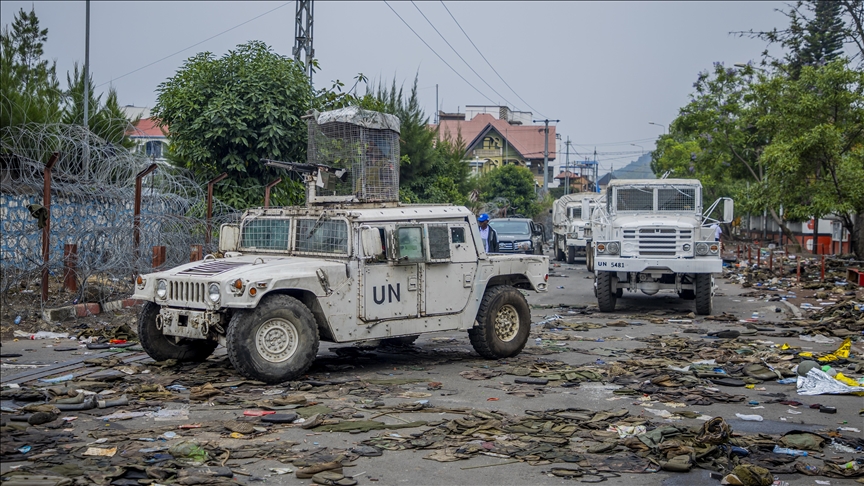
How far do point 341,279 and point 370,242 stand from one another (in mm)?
525

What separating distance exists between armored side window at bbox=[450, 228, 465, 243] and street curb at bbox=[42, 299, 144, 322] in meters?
5.42

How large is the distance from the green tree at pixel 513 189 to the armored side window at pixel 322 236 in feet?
152

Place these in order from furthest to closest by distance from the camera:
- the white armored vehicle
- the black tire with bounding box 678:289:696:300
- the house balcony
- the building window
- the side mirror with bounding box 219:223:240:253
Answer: the house balcony → the black tire with bounding box 678:289:696:300 → the building window → the side mirror with bounding box 219:223:240:253 → the white armored vehicle

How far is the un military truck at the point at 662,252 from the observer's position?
1605cm

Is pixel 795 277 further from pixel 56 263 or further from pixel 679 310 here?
pixel 56 263

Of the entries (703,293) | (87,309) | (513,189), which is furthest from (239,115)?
(513,189)

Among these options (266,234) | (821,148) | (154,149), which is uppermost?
(821,148)

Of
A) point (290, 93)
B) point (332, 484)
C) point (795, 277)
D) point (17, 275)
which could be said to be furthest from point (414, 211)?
point (795, 277)

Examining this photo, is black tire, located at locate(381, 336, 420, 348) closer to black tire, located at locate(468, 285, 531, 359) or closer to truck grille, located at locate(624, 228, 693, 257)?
black tire, located at locate(468, 285, 531, 359)

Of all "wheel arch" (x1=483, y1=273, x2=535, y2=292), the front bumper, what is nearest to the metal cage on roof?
"wheel arch" (x1=483, y1=273, x2=535, y2=292)

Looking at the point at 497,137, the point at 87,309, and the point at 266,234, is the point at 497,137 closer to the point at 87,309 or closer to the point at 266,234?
the point at 87,309

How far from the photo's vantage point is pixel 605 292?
16.5 metres

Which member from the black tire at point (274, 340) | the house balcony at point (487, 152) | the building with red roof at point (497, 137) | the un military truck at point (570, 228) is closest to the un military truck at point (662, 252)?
the black tire at point (274, 340)

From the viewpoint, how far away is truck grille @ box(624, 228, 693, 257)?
53.3 feet
